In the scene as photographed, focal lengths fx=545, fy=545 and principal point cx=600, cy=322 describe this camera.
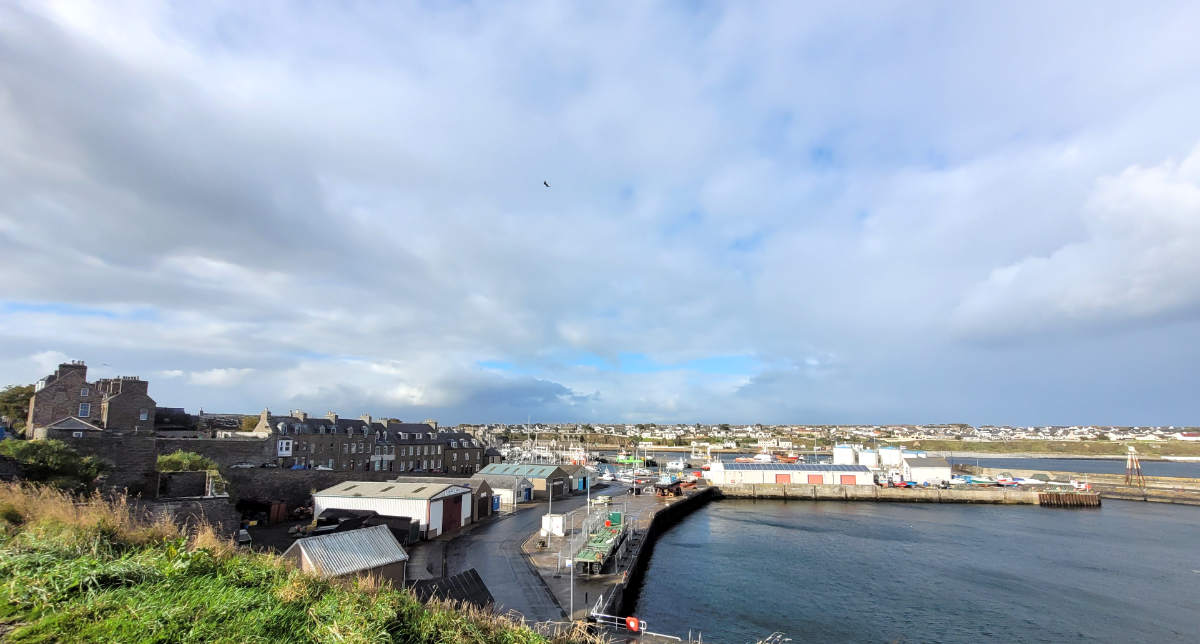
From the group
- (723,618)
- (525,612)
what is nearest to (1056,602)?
(723,618)

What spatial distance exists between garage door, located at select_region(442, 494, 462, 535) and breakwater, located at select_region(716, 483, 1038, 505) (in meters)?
47.1

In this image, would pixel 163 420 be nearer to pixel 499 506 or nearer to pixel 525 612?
pixel 499 506

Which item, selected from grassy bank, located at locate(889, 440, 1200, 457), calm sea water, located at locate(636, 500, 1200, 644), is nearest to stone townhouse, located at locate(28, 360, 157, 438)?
calm sea water, located at locate(636, 500, 1200, 644)

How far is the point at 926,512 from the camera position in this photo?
6184 centimetres

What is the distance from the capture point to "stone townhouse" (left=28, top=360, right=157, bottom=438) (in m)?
39.9

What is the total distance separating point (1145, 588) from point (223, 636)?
46417mm

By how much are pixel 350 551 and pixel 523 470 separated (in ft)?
127

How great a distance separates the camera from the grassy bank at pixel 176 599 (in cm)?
654

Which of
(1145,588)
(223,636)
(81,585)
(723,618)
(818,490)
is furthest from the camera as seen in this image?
(818,490)

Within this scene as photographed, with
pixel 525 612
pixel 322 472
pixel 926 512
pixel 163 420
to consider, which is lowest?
pixel 926 512

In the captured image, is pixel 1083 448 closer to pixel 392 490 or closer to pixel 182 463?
pixel 392 490

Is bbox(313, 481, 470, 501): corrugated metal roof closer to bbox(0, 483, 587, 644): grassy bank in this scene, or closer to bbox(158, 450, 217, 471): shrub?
bbox(158, 450, 217, 471): shrub

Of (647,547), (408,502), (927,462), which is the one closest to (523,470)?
(647,547)

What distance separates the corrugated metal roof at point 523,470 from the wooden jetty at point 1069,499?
6087cm
